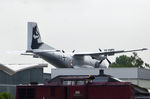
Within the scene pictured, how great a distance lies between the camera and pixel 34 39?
8875cm

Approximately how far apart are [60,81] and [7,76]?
96.1 ft

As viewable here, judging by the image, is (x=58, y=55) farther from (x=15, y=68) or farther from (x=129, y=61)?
(x=129, y=61)

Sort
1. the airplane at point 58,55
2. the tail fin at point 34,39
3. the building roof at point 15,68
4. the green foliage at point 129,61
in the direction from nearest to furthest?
the building roof at point 15,68
the airplane at point 58,55
the tail fin at point 34,39
the green foliage at point 129,61

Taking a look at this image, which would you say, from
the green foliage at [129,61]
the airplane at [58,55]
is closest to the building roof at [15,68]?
the airplane at [58,55]

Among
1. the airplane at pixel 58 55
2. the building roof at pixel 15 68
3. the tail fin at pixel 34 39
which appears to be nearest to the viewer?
the building roof at pixel 15 68

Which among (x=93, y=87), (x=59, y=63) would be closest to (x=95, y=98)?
(x=93, y=87)

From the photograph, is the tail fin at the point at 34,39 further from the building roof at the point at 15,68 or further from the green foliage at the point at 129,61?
the green foliage at the point at 129,61

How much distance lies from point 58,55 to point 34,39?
748 centimetres

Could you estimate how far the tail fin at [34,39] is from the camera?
87.0 metres

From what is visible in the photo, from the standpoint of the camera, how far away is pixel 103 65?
9450 centimetres

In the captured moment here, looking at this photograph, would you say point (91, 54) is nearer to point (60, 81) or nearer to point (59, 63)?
point (59, 63)

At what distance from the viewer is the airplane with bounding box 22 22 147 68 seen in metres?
82.9

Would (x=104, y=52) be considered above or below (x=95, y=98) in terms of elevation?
above

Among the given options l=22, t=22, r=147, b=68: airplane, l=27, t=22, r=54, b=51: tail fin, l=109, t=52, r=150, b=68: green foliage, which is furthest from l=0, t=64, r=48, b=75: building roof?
l=109, t=52, r=150, b=68: green foliage
